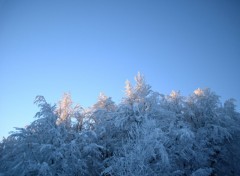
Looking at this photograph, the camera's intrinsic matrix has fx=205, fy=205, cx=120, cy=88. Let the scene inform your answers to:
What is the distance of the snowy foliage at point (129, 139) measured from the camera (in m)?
12.5

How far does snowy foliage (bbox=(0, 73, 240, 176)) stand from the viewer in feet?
41.0

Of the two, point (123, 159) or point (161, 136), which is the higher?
point (161, 136)

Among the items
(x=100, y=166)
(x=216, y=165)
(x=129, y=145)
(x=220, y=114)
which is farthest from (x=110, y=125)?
(x=220, y=114)

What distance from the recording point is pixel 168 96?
24.9 meters

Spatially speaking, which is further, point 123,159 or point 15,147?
point 15,147

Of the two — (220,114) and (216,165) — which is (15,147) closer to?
(216,165)

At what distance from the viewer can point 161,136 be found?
1329cm

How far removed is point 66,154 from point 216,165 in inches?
595

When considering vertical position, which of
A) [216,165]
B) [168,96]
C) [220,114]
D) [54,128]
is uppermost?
[168,96]

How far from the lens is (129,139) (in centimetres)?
1205

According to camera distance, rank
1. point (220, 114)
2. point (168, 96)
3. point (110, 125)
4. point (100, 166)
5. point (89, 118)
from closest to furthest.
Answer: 1. point (100, 166)
2. point (110, 125)
3. point (89, 118)
4. point (220, 114)
5. point (168, 96)

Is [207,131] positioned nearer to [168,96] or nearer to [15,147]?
[168,96]

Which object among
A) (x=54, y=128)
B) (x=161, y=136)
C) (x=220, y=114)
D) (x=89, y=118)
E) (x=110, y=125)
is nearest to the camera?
(x=161, y=136)

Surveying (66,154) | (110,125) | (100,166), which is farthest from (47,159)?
(110,125)
